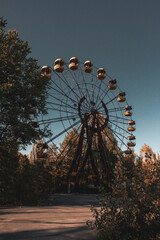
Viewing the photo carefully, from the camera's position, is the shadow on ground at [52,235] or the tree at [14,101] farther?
the tree at [14,101]

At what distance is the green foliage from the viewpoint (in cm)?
507

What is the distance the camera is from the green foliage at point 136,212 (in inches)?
200

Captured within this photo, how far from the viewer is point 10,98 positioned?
12.1m

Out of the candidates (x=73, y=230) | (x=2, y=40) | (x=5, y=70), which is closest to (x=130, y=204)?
(x=73, y=230)

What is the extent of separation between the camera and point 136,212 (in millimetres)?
5480

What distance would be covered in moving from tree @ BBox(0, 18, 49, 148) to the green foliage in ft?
25.0

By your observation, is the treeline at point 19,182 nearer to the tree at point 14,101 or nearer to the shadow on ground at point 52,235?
the tree at point 14,101

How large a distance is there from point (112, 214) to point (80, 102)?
13873 millimetres

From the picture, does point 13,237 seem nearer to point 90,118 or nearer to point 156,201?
point 156,201

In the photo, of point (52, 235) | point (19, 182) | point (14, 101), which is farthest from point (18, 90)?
point (52, 235)

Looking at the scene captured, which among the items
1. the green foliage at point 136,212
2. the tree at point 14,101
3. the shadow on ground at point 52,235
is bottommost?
the shadow on ground at point 52,235

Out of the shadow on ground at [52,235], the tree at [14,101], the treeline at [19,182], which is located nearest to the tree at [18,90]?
the tree at [14,101]

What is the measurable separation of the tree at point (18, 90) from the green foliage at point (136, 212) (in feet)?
25.0

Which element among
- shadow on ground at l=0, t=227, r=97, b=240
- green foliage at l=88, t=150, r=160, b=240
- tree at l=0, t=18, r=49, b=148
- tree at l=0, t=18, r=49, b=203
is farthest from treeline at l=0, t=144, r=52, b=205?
green foliage at l=88, t=150, r=160, b=240
